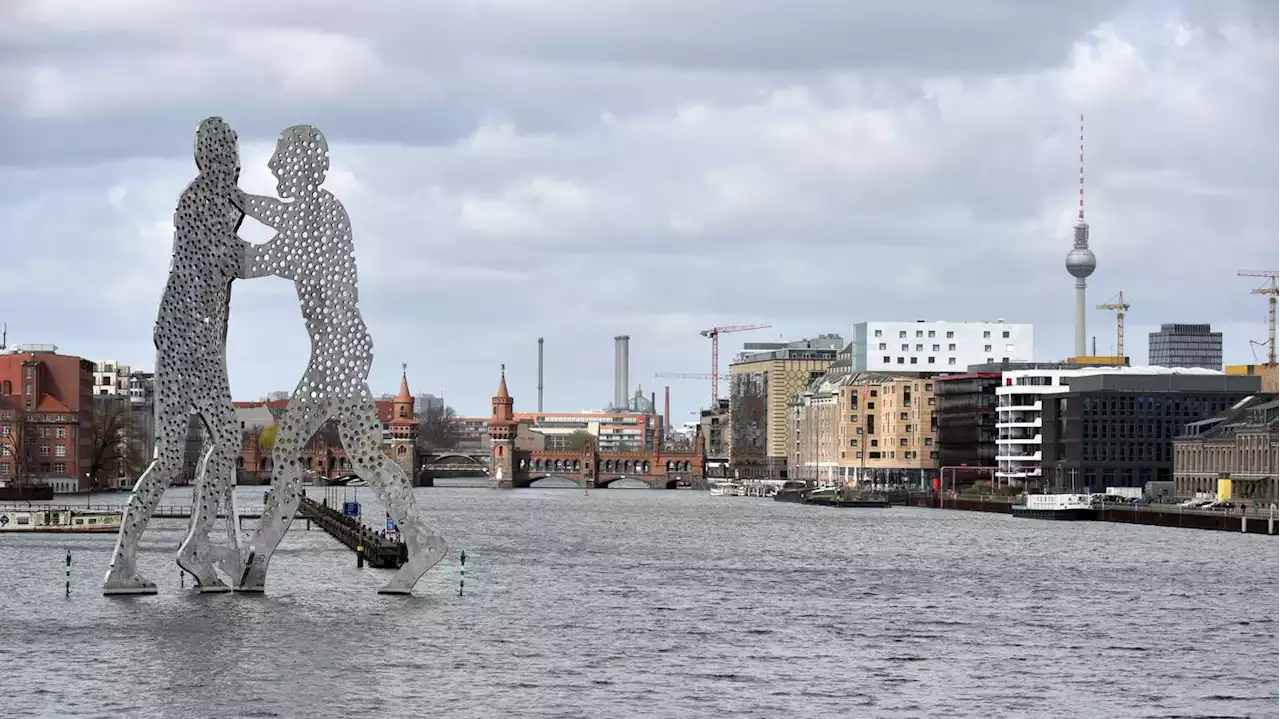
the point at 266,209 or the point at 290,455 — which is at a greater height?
the point at 266,209

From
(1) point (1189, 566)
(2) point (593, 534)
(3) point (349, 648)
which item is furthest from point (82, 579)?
(2) point (593, 534)

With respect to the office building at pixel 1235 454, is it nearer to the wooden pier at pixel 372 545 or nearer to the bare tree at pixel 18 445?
the wooden pier at pixel 372 545

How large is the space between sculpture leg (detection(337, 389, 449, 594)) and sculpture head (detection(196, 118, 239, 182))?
7.58 m

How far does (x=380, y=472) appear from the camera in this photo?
6450cm

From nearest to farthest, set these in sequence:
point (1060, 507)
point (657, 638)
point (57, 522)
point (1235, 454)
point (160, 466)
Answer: point (657, 638) → point (160, 466) → point (57, 522) → point (1235, 454) → point (1060, 507)

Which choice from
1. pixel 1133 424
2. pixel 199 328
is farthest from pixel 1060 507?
pixel 199 328

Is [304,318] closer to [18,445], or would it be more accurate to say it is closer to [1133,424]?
[1133,424]

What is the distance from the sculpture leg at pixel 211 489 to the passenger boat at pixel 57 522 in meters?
55.5

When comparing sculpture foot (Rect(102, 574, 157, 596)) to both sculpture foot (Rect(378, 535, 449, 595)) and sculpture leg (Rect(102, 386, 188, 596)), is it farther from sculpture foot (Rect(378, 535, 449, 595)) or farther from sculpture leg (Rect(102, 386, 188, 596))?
sculpture foot (Rect(378, 535, 449, 595))

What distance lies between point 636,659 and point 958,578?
34824 millimetres

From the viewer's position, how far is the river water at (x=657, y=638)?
47.7 m

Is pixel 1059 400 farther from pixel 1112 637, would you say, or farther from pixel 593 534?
pixel 1112 637

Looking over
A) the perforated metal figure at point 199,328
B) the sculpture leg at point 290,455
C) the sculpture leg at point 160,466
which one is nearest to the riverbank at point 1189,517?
the sculpture leg at point 290,455

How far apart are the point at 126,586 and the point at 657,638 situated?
1789 cm
